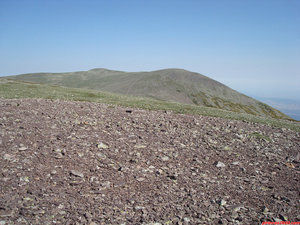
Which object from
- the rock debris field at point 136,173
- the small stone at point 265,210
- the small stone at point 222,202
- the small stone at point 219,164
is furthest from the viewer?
the small stone at point 219,164

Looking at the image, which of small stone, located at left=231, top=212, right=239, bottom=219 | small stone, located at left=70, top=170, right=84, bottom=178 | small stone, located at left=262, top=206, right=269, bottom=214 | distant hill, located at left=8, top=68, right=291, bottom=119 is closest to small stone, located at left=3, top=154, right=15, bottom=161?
small stone, located at left=70, top=170, right=84, bottom=178

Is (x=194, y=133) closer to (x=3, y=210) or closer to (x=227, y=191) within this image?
(x=227, y=191)

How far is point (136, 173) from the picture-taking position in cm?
947

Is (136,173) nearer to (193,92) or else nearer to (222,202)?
(222,202)

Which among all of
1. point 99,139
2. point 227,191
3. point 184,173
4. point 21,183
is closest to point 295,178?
point 227,191

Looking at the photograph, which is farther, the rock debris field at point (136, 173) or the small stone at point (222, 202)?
the small stone at point (222, 202)

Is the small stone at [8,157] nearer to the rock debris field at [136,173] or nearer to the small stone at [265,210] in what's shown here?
the rock debris field at [136,173]

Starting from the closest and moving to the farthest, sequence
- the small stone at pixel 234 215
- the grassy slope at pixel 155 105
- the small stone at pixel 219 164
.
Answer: the small stone at pixel 234 215 → the small stone at pixel 219 164 → the grassy slope at pixel 155 105

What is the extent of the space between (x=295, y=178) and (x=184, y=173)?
5.21 m

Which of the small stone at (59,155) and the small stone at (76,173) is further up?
the small stone at (59,155)

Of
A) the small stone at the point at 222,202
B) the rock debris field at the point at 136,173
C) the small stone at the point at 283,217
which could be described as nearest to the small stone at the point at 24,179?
the rock debris field at the point at 136,173

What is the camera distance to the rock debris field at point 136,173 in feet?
22.8

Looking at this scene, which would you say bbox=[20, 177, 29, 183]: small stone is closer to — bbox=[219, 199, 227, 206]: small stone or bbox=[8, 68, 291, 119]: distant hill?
bbox=[219, 199, 227, 206]: small stone

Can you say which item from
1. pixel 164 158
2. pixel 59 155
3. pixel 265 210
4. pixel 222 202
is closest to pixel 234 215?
pixel 222 202
